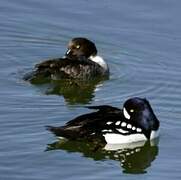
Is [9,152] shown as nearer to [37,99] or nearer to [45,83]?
[37,99]

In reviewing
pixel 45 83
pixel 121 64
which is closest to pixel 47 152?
pixel 45 83

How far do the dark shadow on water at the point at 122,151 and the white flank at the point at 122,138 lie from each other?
0.18 feet

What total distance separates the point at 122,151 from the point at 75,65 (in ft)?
12.1

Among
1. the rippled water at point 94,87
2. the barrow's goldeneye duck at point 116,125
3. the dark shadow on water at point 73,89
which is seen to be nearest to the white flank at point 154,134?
the barrow's goldeneye duck at point 116,125

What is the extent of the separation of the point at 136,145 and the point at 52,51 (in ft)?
14.9

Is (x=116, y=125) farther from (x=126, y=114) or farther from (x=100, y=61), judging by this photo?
(x=100, y=61)

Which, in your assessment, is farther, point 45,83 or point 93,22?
point 93,22

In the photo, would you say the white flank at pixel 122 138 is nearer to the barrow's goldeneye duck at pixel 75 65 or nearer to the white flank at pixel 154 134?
the white flank at pixel 154 134

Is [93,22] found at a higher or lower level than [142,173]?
higher

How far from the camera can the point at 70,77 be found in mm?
16562

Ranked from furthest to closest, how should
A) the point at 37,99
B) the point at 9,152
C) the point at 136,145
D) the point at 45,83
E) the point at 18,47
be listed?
the point at 18,47 → the point at 45,83 → the point at 37,99 → the point at 136,145 → the point at 9,152

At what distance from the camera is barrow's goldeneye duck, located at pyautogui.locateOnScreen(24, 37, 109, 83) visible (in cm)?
1627

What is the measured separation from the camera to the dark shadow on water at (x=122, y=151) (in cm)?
1289

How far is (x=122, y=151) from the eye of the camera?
13.3m
